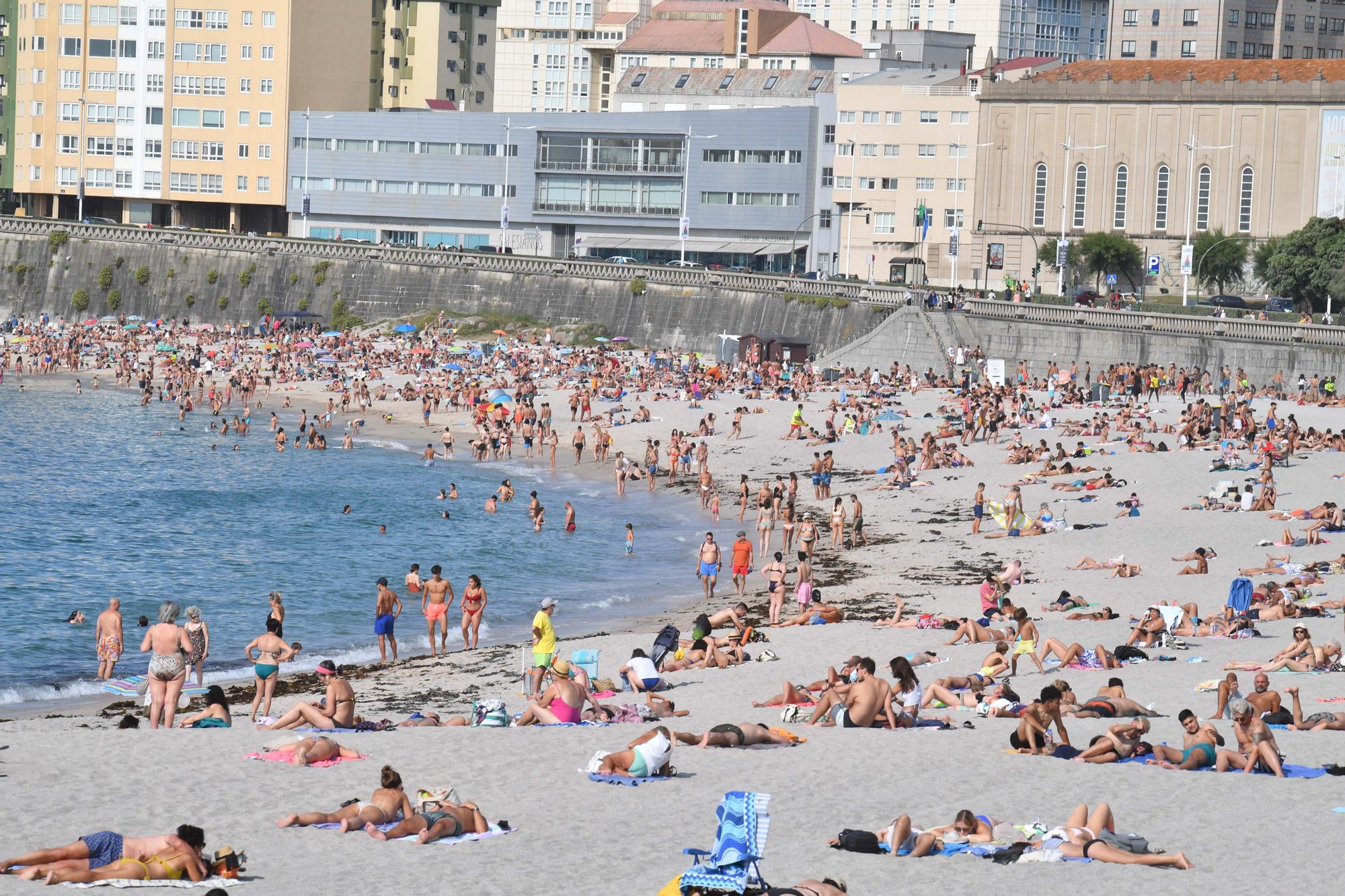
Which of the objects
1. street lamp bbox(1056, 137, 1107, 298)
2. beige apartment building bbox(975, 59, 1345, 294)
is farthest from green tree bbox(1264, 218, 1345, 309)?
street lamp bbox(1056, 137, 1107, 298)

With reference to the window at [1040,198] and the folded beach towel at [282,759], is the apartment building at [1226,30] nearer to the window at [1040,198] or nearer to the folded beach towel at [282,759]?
the window at [1040,198]

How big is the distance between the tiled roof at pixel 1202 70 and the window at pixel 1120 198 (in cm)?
416

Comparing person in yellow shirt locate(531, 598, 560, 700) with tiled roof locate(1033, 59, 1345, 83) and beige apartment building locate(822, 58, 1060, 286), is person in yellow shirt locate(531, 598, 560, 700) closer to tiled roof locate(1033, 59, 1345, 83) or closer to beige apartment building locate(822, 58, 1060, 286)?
beige apartment building locate(822, 58, 1060, 286)

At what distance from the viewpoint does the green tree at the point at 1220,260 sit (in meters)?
78.7

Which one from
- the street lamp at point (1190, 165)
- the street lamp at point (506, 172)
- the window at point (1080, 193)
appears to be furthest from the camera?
the street lamp at point (506, 172)

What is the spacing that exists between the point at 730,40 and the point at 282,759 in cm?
9942

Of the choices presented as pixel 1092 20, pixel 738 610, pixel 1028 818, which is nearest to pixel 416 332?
pixel 738 610

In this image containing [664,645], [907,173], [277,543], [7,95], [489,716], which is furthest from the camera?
[7,95]

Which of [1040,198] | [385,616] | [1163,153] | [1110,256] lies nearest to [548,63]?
[1040,198]

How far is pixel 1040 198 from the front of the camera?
277 feet

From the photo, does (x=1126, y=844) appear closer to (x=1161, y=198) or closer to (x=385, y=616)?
(x=385, y=616)

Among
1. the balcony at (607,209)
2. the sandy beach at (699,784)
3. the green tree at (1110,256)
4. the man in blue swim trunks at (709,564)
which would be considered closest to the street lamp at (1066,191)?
the green tree at (1110,256)

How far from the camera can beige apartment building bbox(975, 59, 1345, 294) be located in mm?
79750

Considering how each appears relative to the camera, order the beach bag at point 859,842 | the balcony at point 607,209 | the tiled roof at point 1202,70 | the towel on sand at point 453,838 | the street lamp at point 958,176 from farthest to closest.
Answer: the balcony at point 607,209 → the street lamp at point 958,176 → the tiled roof at point 1202,70 → the towel on sand at point 453,838 → the beach bag at point 859,842
